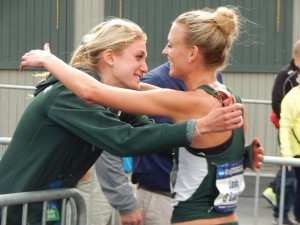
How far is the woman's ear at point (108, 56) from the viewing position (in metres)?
4.34

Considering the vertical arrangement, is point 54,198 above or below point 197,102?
below

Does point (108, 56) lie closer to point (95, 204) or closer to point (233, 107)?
point (233, 107)

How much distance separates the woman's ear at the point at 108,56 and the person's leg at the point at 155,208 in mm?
1461

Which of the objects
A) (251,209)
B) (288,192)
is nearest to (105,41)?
(288,192)

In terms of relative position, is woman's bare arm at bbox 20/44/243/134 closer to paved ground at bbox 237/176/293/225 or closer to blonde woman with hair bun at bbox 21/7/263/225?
blonde woman with hair bun at bbox 21/7/263/225

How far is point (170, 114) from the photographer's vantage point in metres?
4.13

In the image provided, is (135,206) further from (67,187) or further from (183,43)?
(183,43)

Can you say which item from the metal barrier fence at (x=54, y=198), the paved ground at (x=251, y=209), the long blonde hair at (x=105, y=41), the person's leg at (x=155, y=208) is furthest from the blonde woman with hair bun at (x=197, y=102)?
the paved ground at (x=251, y=209)

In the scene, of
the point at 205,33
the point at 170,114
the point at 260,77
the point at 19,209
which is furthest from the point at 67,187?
the point at 260,77

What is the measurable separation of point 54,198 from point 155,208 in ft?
4.61

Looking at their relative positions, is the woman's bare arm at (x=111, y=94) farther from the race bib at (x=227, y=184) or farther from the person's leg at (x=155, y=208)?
the person's leg at (x=155, y=208)

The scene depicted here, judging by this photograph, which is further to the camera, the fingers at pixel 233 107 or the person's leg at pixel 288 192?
the person's leg at pixel 288 192

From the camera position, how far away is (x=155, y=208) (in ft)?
18.4

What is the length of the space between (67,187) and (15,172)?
1.05 ft
